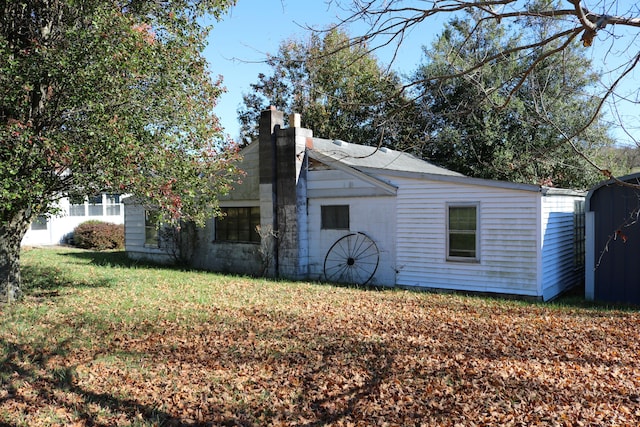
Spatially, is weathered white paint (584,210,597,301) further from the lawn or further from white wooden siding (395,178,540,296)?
white wooden siding (395,178,540,296)

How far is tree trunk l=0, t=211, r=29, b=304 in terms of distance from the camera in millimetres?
9750

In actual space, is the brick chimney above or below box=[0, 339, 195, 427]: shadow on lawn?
above

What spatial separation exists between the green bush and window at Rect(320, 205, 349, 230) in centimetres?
1453

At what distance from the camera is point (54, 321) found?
8773mm

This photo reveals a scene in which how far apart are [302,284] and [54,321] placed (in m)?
6.11

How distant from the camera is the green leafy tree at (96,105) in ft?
27.6

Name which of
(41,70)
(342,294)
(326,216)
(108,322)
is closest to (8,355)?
(108,322)

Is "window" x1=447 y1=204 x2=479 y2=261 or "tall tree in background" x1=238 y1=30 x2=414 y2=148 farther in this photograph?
"tall tree in background" x1=238 y1=30 x2=414 y2=148

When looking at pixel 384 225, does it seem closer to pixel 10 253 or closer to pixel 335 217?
pixel 335 217

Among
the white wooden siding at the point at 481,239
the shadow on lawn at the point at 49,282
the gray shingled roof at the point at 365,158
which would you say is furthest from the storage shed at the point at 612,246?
the shadow on lawn at the point at 49,282

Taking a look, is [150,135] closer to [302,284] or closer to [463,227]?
[302,284]

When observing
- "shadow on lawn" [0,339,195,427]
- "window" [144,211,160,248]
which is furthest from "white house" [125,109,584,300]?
"shadow on lawn" [0,339,195,427]

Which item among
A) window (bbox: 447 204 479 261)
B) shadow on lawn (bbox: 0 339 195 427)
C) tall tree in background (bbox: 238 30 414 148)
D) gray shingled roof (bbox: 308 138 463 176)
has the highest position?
tall tree in background (bbox: 238 30 414 148)

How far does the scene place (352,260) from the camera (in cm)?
1368
